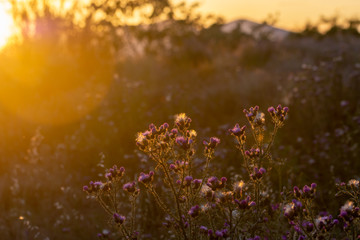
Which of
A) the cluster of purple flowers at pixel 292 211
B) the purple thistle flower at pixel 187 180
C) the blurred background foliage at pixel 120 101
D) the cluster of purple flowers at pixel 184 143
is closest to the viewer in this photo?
the cluster of purple flowers at pixel 292 211

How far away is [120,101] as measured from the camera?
792 centimetres

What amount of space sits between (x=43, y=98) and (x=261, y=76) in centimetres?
546

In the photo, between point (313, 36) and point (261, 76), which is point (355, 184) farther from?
point (313, 36)

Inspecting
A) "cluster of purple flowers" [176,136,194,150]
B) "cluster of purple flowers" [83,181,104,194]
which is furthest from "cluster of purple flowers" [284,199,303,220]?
"cluster of purple flowers" [83,181,104,194]

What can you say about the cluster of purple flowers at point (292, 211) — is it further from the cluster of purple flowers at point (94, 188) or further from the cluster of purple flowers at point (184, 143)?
the cluster of purple flowers at point (94, 188)

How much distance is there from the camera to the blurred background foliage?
505 cm

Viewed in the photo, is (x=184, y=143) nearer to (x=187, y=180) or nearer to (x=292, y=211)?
(x=187, y=180)

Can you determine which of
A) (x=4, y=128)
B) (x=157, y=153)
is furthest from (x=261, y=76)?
(x=157, y=153)

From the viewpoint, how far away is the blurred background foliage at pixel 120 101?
505cm

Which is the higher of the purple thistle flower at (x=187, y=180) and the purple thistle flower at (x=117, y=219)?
the purple thistle flower at (x=187, y=180)

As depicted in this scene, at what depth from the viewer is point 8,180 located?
18.2 feet

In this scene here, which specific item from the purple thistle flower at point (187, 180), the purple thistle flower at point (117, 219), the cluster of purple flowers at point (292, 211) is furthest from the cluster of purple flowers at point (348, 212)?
the purple thistle flower at point (117, 219)

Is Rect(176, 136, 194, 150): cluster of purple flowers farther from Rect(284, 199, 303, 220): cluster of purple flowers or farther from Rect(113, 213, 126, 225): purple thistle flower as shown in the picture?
Rect(284, 199, 303, 220): cluster of purple flowers

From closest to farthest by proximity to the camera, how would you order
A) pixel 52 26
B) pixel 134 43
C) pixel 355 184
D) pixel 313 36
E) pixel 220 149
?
pixel 355 184 → pixel 220 149 → pixel 52 26 → pixel 134 43 → pixel 313 36
